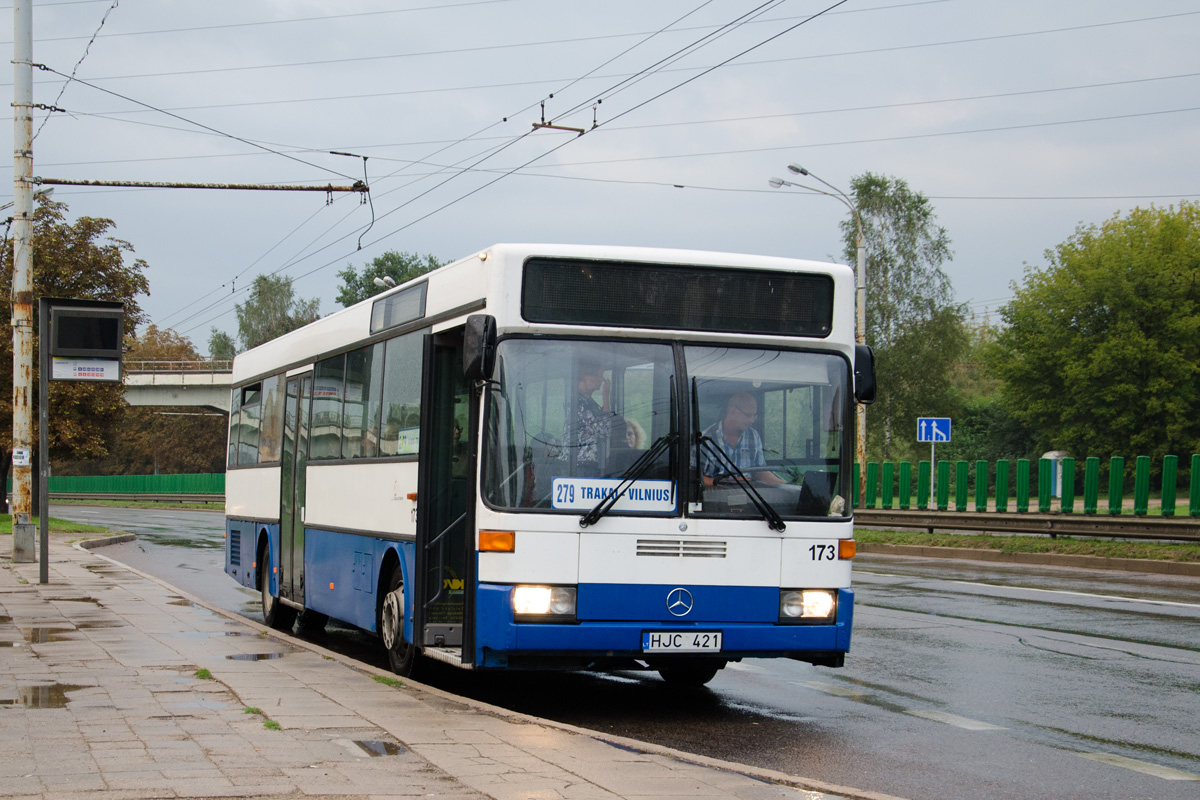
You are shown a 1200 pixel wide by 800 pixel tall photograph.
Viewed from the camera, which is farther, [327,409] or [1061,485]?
[1061,485]

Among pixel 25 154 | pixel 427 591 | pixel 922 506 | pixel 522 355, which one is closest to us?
pixel 522 355

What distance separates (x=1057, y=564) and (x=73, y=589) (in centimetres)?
1637

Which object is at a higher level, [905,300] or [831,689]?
[905,300]

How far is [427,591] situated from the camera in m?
9.15

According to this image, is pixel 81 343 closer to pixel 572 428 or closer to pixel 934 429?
pixel 572 428

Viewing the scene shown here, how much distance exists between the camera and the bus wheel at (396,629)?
31.0 feet

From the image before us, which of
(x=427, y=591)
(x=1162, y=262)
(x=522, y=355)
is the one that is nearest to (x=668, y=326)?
(x=522, y=355)

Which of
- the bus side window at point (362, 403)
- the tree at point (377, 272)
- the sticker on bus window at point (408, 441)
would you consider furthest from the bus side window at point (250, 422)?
the tree at point (377, 272)

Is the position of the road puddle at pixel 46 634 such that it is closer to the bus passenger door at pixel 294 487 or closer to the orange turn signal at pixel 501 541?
the bus passenger door at pixel 294 487

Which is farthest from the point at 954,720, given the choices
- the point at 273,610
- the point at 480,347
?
the point at 273,610

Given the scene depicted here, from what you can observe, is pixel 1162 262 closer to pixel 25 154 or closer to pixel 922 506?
pixel 922 506

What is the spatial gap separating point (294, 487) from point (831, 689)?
578 centimetres

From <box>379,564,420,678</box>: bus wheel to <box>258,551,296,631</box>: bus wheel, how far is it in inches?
152

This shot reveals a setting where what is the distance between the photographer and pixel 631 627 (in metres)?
8.07
